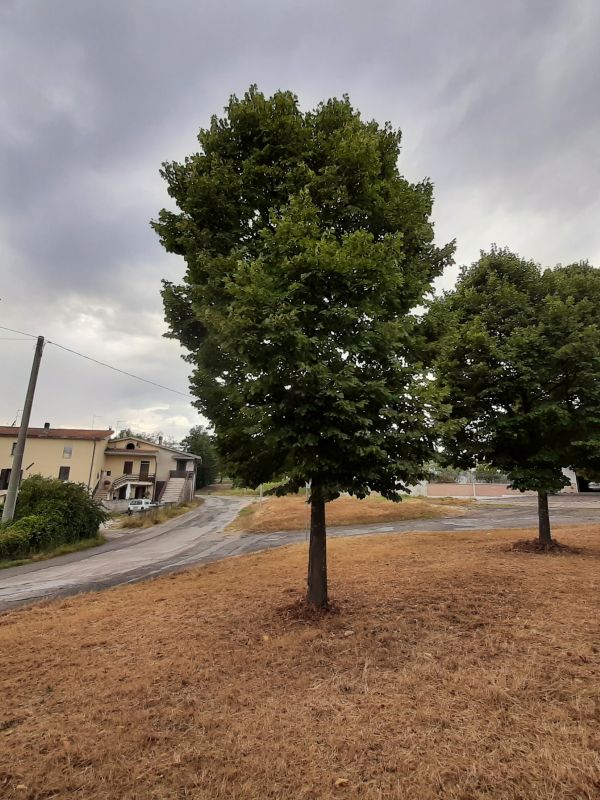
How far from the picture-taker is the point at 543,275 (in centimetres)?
1218

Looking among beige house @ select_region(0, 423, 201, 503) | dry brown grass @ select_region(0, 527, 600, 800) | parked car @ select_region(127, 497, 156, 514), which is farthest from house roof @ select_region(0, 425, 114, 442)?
dry brown grass @ select_region(0, 527, 600, 800)

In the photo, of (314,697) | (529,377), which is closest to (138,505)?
(529,377)

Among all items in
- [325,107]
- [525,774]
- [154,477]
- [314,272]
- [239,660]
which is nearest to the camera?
[525,774]

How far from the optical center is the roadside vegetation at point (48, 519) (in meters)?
17.0

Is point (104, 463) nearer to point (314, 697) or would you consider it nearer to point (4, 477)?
point (4, 477)

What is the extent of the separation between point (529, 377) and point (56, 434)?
44341 millimetres

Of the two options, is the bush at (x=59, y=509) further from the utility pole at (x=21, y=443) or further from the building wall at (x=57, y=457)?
the building wall at (x=57, y=457)

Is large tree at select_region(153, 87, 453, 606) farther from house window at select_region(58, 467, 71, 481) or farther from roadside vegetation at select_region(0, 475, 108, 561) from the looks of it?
house window at select_region(58, 467, 71, 481)

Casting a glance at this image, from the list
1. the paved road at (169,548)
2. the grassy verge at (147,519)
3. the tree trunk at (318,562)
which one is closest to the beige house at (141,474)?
the grassy verge at (147,519)

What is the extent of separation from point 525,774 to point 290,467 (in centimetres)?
384

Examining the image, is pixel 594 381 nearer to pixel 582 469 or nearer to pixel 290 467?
pixel 582 469

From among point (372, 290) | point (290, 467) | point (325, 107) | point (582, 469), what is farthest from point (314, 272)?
point (582, 469)

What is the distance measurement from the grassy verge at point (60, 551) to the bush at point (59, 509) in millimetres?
352

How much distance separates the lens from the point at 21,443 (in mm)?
17594
